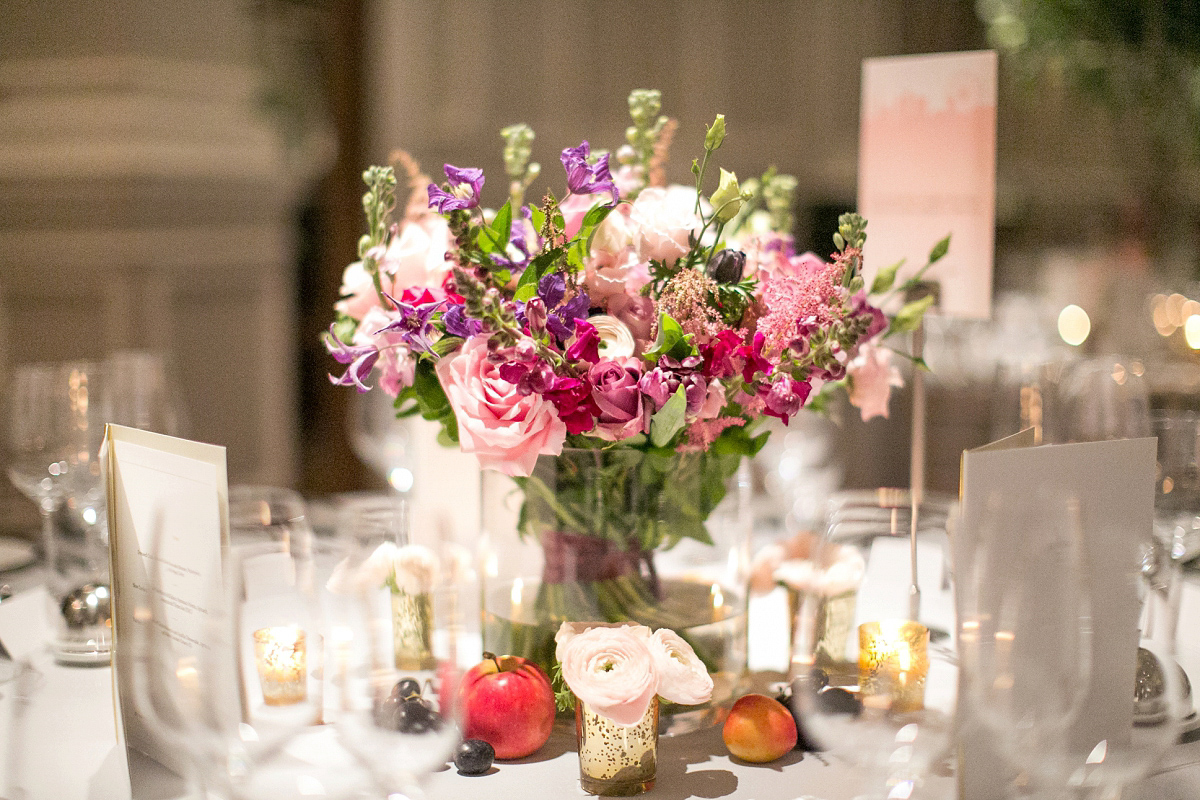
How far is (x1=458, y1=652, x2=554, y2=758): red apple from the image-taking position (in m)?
0.83

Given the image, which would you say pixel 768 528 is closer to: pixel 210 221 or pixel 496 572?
pixel 496 572

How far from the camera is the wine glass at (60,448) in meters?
1.15

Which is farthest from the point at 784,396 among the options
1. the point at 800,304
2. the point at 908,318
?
the point at 908,318

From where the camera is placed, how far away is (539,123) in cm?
377

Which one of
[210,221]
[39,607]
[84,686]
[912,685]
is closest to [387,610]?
[912,685]

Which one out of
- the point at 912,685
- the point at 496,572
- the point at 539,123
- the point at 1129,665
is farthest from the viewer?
the point at 539,123

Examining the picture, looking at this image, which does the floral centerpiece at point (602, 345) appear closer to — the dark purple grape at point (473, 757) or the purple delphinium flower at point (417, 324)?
the purple delphinium flower at point (417, 324)

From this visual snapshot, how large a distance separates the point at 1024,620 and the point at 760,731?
29 centimetres

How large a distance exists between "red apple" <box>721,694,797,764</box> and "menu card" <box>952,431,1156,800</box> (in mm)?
150

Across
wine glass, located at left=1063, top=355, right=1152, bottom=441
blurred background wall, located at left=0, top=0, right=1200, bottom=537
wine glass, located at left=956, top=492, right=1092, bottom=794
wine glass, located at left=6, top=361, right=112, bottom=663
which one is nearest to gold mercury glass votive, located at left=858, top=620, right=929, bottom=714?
wine glass, located at left=956, top=492, right=1092, bottom=794

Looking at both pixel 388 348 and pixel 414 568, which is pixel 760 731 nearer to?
pixel 414 568

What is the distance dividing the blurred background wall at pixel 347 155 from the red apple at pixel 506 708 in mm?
2261

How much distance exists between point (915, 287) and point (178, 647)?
2.92ft

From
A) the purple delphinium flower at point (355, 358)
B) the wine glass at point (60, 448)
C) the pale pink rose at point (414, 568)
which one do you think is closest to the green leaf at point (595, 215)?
the purple delphinium flower at point (355, 358)
